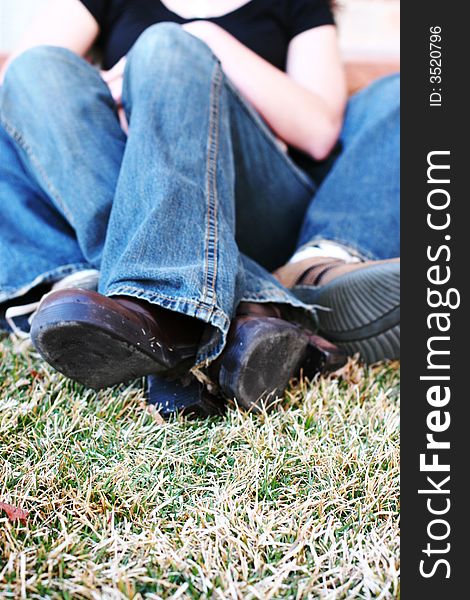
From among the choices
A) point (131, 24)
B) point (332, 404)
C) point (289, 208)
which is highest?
point (131, 24)

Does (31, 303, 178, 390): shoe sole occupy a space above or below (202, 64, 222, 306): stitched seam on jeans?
below

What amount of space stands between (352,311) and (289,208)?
39 cm

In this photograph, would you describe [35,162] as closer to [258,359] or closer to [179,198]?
[179,198]

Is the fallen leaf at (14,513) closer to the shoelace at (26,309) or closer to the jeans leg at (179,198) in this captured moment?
the jeans leg at (179,198)

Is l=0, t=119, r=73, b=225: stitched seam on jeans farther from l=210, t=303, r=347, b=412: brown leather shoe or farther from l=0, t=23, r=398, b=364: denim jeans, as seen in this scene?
l=210, t=303, r=347, b=412: brown leather shoe

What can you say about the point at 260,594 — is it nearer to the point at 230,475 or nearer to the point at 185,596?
the point at 185,596

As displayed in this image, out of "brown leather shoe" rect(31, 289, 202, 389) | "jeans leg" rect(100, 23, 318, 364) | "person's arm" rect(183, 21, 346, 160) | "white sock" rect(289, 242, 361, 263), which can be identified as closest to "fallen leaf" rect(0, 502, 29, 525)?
"brown leather shoe" rect(31, 289, 202, 389)

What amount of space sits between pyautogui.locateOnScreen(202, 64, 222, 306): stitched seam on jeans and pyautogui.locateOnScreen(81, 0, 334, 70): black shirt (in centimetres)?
38

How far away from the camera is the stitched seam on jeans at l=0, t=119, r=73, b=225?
1124 mm

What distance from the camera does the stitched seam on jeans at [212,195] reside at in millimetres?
883

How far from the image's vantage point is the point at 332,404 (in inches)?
38.2

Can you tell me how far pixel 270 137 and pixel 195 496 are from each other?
79 cm

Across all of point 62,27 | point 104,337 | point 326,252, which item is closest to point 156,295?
point 104,337

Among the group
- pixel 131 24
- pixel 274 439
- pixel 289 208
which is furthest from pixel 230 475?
pixel 131 24
